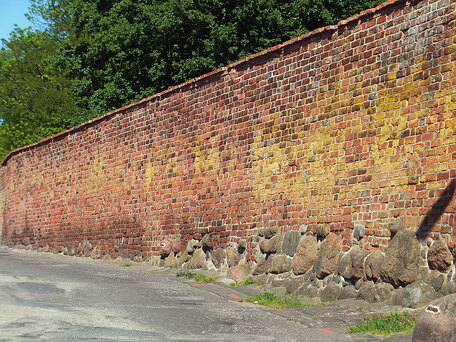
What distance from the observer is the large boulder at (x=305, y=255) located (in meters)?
10.8

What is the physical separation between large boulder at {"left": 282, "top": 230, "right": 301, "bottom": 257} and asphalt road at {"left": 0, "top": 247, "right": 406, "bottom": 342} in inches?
43.0

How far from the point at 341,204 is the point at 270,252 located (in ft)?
6.41

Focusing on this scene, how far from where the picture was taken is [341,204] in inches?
409

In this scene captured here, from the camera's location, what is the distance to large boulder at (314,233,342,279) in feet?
33.6

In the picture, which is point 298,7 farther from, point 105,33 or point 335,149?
point 335,149

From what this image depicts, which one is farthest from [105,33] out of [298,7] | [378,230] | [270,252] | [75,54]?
[378,230]

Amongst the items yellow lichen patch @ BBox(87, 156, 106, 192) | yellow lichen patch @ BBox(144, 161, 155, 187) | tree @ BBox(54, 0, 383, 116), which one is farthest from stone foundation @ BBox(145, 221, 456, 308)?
tree @ BBox(54, 0, 383, 116)

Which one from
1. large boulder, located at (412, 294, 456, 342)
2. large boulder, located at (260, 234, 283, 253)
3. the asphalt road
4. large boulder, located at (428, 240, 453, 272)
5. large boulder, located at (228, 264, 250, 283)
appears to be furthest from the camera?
large boulder, located at (228, 264, 250, 283)

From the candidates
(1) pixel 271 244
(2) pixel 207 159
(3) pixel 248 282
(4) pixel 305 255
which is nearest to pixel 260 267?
(3) pixel 248 282

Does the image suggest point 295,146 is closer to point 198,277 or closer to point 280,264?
point 280,264

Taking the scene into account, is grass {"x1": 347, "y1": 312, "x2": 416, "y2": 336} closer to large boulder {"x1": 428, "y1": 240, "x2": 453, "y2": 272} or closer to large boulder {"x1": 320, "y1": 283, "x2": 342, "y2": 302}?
large boulder {"x1": 428, "y1": 240, "x2": 453, "y2": 272}

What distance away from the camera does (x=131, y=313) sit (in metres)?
8.48

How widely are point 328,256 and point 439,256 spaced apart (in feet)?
7.07

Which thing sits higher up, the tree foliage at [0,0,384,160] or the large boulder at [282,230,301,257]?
the tree foliage at [0,0,384,160]
